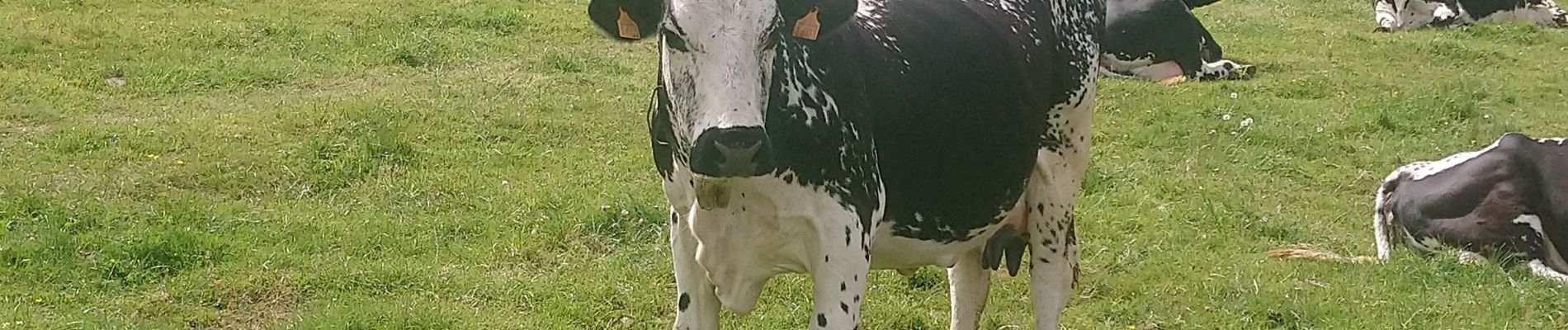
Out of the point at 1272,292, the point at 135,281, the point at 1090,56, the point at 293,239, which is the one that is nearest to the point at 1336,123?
the point at 1272,292

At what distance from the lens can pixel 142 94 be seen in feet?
30.8

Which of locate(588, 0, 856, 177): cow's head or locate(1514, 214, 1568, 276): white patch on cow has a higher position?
locate(588, 0, 856, 177): cow's head

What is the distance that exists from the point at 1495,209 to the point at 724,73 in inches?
178

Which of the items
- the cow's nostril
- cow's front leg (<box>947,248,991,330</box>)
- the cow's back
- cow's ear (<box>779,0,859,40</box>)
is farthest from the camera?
cow's front leg (<box>947,248,991,330</box>)

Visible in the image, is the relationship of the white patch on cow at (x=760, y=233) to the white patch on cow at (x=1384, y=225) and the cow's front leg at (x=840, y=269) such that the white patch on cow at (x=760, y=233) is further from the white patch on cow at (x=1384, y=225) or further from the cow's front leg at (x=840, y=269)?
the white patch on cow at (x=1384, y=225)

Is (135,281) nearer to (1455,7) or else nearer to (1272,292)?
(1272,292)

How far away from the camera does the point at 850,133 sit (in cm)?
358

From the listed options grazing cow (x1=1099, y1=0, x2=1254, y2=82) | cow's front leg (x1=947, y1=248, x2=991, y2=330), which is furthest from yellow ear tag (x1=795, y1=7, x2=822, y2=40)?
grazing cow (x1=1099, y1=0, x2=1254, y2=82)

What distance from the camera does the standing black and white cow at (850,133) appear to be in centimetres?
314

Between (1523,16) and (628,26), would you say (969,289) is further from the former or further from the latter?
(1523,16)

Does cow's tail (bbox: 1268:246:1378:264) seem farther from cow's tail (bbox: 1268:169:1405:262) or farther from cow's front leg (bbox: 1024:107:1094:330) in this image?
cow's front leg (bbox: 1024:107:1094:330)

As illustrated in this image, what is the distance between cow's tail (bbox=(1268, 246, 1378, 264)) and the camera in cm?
663

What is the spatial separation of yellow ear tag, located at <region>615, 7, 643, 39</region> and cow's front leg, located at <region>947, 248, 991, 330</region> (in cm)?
180

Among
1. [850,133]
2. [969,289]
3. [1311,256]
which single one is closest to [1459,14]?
[1311,256]
